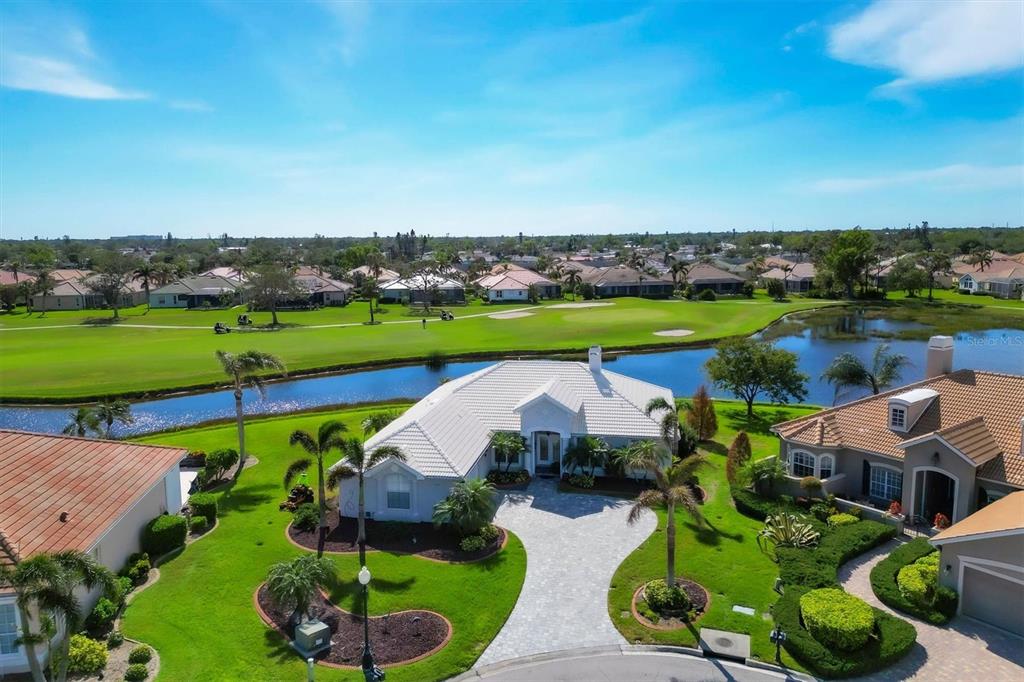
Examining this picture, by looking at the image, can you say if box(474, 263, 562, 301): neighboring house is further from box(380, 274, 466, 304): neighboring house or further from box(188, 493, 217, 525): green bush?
box(188, 493, 217, 525): green bush

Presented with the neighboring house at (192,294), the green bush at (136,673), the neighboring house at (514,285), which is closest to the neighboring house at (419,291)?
the neighboring house at (514,285)

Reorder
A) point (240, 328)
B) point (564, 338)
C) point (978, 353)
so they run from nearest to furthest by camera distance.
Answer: point (978, 353), point (564, 338), point (240, 328)

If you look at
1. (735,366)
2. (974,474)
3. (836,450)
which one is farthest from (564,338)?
(974,474)

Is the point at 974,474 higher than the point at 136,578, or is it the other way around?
the point at 974,474

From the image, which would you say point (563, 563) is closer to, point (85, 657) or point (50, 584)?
point (85, 657)

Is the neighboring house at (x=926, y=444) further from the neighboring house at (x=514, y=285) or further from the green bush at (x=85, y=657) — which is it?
the neighboring house at (x=514, y=285)

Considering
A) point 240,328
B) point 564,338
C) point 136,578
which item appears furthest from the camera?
point 240,328

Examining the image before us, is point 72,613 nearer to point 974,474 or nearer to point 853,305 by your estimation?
point 974,474
